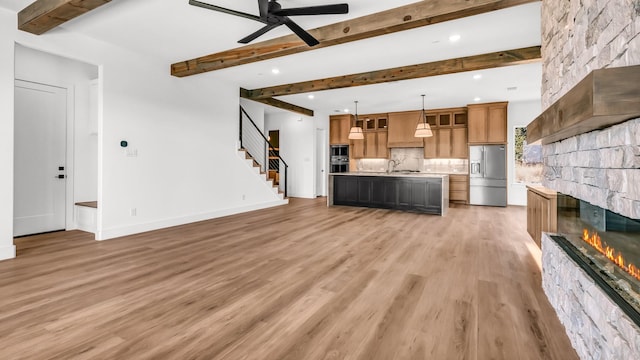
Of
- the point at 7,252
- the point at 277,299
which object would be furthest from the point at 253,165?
the point at 277,299

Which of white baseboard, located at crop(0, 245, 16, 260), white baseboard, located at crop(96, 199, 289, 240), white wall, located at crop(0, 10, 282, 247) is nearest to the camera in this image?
white baseboard, located at crop(0, 245, 16, 260)

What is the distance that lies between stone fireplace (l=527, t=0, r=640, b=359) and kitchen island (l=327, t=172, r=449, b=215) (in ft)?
14.9

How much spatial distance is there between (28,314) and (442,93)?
7.97 metres

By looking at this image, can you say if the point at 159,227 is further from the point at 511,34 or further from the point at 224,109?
the point at 511,34

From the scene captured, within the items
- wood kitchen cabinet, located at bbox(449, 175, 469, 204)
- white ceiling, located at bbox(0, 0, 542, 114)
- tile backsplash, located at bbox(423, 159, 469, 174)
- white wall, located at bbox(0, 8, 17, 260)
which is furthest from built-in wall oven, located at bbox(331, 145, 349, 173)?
white wall, located at bbox(0, 8, 17, 260)

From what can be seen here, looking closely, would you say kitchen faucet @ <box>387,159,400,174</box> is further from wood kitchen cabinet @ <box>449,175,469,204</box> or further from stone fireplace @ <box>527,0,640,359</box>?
stone fireplace @ <box>527,0,640,359</box>

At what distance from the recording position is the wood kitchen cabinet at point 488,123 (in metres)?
8.50

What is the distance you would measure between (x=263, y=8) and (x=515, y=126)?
26.2 feet

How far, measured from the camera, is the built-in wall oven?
1098 centimetres

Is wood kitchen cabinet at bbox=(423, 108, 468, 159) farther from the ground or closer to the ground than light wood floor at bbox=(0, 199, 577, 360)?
farther from the ground

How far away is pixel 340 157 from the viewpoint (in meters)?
11.0

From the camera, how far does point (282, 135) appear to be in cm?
1073

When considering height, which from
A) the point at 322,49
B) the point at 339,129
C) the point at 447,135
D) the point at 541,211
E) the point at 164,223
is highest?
the point at 322,49

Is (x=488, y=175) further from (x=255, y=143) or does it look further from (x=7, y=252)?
(x=7, y=252)
